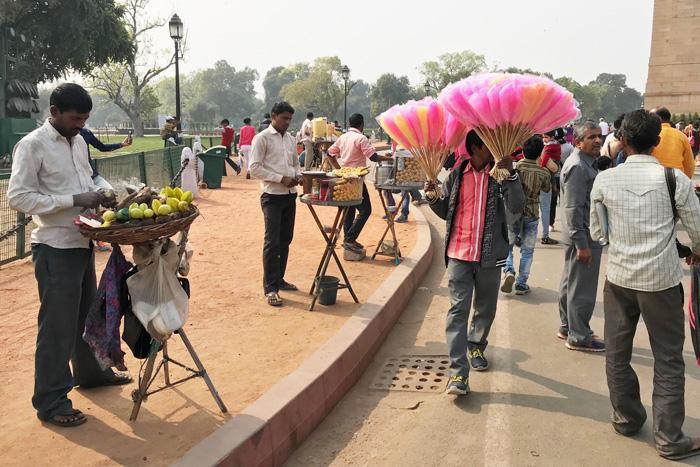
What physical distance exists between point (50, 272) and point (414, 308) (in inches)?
165

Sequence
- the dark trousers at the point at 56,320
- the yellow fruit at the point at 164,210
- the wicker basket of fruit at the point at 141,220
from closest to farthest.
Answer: the wicker basket of fruit at the point at 141,220
the yellow fruit at the point at 164,210
the dark trousers at the point at 56,320

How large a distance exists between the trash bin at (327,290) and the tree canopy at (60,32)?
29.6 m

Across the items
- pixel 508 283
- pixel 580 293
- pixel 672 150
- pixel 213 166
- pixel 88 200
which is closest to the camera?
pixel 88 200

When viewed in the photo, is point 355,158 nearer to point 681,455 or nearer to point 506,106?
point 506,106

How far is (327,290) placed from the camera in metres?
6.26

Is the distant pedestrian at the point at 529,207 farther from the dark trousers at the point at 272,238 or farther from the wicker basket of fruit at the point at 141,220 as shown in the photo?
the wicker basket of fruit at the point at 141,220

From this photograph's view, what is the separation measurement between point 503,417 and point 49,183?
10.9ft

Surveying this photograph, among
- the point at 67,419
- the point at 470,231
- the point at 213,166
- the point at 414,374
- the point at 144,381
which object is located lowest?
the point at 414,374

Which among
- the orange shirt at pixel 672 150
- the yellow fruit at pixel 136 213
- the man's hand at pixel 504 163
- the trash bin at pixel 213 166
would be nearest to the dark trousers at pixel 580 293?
the man's hand at pixel 504 163

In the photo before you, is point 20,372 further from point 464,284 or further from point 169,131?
point 169,131

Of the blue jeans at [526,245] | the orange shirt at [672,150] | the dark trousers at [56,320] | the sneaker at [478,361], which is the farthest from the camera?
the blue jeans at [526,245]

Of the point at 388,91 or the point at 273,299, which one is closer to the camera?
the point at 273,299

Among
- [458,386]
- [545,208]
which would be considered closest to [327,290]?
[458,386]

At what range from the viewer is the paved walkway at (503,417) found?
3713 mm
